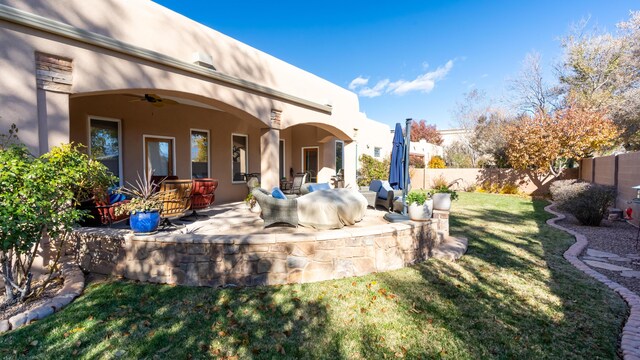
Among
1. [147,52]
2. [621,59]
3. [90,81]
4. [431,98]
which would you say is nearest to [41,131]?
[90,81]

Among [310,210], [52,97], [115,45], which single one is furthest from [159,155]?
[310,210]

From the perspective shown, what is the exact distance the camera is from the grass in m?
2.74

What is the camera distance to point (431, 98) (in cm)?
3069

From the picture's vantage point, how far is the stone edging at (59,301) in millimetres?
3170

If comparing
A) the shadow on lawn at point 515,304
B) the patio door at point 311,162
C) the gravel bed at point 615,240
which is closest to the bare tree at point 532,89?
the gravel bed at point 615,240

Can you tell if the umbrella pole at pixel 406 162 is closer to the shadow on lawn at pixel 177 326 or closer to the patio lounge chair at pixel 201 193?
the shadow on lawn at pixel 177 326

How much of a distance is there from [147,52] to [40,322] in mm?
4501

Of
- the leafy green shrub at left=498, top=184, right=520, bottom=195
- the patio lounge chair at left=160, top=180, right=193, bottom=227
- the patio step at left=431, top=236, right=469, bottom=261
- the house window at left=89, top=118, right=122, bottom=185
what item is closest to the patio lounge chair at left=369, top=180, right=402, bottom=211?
the patio step at left=431, top=236, right=469, bottom=261

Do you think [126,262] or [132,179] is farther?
[132,179]

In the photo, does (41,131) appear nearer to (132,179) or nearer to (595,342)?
(132,179)

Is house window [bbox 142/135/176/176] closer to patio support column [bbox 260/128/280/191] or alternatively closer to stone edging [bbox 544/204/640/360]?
patio support column [bbox 260/128/280/191]

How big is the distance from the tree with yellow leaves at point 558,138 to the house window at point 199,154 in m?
15.9

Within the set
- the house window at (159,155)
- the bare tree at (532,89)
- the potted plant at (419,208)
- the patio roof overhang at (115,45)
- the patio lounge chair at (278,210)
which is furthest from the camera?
the bare tree at (532,89)

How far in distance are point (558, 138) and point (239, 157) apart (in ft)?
51.1
